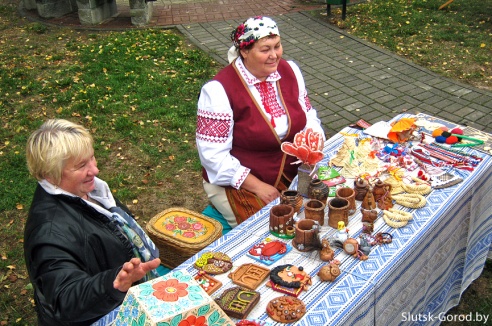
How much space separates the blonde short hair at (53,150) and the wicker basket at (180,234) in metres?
1.08

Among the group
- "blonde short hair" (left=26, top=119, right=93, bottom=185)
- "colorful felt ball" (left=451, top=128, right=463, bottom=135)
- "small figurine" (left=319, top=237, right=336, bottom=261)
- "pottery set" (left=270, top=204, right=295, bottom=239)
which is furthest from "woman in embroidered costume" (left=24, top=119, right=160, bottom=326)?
"colorful felt ball" (left=451, top=128, right=463, bottom=135)

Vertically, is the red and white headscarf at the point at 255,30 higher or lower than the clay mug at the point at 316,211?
higher

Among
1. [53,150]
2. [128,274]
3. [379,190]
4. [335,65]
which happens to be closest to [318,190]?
[379,190]

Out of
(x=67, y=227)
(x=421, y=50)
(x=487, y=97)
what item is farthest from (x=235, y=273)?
(x=421, y=50)

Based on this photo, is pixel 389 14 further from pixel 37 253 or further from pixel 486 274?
pixel 37 253

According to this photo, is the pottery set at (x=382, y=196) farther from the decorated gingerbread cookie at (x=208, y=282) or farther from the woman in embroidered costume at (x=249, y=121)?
the decorated gingerbread cookie at (x=208, y=282)

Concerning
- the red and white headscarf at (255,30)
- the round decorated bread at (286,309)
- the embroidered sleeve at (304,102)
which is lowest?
the round decorated bread at (286,309)

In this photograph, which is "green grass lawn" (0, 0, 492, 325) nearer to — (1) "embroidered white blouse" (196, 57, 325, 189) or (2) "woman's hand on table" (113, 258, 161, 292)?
(1) "embroidered white blouse" (196, 57, 325, 189)

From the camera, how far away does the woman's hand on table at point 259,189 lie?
3.44 metres

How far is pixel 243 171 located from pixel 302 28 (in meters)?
6.34

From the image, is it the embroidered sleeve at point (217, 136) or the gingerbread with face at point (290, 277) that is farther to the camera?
the embroidered sleeve at point (217, 136)

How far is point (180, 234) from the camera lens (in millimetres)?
3361

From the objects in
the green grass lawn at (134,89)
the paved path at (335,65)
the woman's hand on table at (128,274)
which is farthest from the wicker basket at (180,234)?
the paved path at (335,65)

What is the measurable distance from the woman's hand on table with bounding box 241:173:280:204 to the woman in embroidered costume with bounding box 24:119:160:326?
3.31 ft
